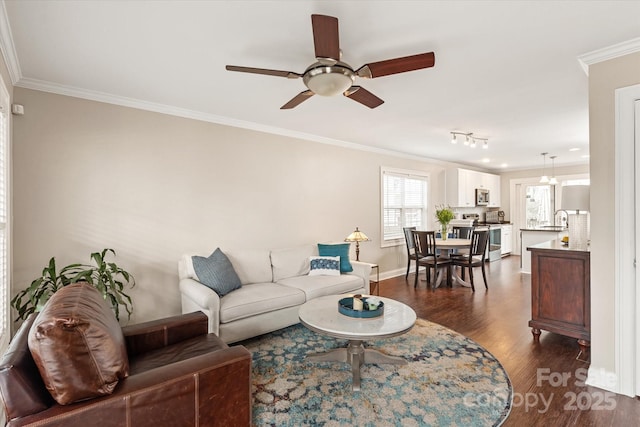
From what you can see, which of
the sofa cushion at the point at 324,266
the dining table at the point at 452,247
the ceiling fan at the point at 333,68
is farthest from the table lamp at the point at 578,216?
the sofa cushion at the point at 324,266

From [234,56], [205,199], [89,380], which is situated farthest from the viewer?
[205,199]

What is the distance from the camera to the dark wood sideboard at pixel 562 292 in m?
2.84

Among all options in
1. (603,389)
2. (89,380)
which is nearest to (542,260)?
(603,389)

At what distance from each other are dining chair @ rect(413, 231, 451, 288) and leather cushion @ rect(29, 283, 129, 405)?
4.54 metres

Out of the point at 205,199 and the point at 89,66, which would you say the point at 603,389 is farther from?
the point at 89,66

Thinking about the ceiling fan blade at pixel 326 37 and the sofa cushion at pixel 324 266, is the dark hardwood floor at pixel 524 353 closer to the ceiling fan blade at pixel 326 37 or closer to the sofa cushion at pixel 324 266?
the sofa cushion at pixel 324 266

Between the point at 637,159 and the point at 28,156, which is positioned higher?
the point at 28,156

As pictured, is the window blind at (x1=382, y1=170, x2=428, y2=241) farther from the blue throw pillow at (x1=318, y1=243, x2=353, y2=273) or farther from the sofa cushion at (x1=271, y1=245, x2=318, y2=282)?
the sofa cushion at (x1=271, y1=245, x2=318, y2=282)

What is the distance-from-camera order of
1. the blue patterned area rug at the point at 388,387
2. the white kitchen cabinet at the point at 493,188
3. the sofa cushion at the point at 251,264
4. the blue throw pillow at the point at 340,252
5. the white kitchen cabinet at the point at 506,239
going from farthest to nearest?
the white kitchen cabinet at the point at 493,188
the white kitchen cabinet at the point at 506,239
the blue throw pillow at the point at 340,252
the sofa cushion at the point at 251,264
the blue patterned area rug at the point at 388,387

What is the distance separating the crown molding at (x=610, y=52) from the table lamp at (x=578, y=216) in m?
1.31

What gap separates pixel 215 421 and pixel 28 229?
8.30 ft

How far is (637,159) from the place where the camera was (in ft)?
7.00

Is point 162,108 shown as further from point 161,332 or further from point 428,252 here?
point 428,252

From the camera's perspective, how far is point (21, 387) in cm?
121
